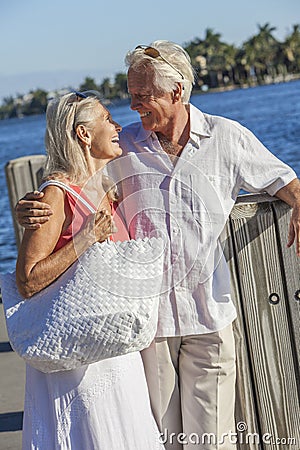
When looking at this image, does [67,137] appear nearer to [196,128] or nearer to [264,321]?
[196,128]

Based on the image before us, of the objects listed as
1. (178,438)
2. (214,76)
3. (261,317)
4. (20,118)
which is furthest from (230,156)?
(20,118)

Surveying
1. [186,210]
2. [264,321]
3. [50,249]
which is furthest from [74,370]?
[264,321]

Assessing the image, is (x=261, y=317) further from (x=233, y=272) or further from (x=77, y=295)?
(x=77, y=295)

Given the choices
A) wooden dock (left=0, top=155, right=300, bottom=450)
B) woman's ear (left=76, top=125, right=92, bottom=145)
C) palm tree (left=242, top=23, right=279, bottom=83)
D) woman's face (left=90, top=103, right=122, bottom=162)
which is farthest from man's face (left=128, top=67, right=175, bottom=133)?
palm tree (left=242, top=23, right=279, bottom=83)

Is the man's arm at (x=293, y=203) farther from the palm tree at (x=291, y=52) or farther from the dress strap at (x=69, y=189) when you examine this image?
the palm tree at (x=291, y=52)

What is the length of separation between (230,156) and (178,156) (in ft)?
0.68

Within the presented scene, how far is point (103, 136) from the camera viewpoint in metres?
3.60

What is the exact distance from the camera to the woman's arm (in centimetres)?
340

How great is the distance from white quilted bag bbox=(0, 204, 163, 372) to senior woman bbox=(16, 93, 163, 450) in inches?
2.7

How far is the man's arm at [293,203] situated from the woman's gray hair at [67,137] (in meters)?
0.86

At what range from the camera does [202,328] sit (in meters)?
3.79

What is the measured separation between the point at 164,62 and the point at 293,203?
0.77 m

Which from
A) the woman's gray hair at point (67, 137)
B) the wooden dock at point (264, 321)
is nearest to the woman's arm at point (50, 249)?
the woman's gray hair at point (67, 137)

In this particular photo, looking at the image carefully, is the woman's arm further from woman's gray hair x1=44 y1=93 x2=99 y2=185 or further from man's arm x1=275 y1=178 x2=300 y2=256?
man's arm x1=275 y1=178 x2=300 y2=256
